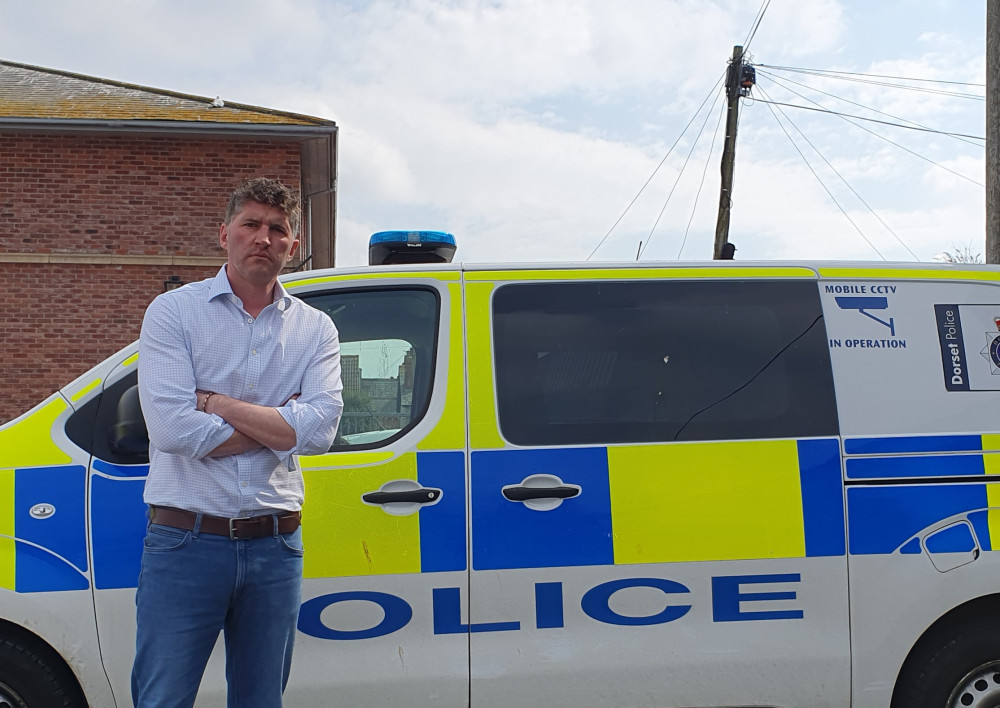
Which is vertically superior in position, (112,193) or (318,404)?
(112,193)

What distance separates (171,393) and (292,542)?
464 millimetres

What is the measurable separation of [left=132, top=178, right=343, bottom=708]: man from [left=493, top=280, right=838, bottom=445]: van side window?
88 cm

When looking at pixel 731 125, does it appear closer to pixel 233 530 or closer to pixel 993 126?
pixel 993 126

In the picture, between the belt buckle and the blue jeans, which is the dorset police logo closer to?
the blue jeans

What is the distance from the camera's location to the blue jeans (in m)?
2.05

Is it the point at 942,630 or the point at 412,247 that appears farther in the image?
the point at 412,247

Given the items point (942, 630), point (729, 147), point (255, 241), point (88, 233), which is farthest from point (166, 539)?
point (729, 147)

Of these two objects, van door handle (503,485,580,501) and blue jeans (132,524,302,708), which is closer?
blue jeans (132,524,302,708)

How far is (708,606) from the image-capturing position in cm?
283

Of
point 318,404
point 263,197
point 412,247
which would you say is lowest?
point 318,404

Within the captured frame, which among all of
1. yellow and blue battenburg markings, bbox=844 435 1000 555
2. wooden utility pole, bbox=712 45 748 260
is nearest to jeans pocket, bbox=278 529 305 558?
yellow and blue battenburg markings, bbox=844 435 1000 555

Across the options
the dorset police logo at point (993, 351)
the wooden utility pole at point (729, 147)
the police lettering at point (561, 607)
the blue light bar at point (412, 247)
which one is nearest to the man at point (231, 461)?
the police lettering at point (561, 607)

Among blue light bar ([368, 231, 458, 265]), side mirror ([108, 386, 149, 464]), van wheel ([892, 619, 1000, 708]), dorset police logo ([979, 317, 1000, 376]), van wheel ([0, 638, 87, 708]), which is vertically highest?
blue light bar ([368, 231, 458, 265])

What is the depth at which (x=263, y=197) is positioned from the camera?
85.7 inches
